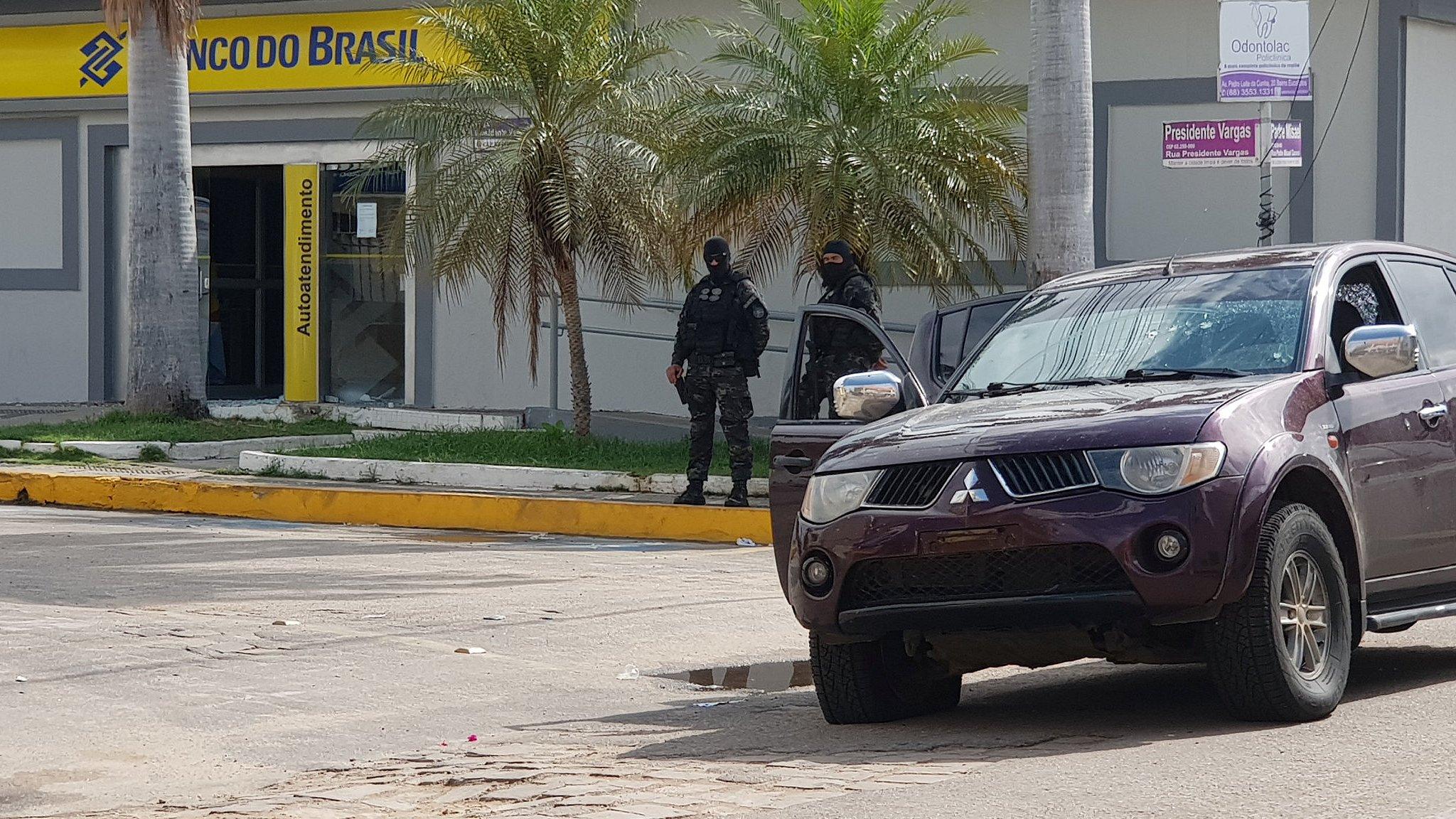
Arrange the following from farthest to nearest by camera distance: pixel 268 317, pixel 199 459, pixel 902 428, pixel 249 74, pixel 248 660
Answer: pixel 268 317
pixel 249 74
pixel 199 459
pixel 248 660
pixel 902 428

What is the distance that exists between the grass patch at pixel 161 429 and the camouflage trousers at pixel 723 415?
19.1ft

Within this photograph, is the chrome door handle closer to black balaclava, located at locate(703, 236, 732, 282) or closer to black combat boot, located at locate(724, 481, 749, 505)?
black combat boot, located at locate(724, 481, 749, 505)

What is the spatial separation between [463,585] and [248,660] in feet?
8.22

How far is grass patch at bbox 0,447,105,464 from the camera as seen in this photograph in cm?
1585

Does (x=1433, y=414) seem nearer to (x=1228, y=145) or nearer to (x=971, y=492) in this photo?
(x=971, y=492)

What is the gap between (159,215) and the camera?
17469mm

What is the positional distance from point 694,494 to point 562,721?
266 inches

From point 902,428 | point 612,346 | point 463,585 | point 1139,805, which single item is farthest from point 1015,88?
point 1139,805

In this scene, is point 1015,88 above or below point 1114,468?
above

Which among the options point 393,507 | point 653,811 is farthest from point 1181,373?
point 393,507

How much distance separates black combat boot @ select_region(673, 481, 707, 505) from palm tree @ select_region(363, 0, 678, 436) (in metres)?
3.16

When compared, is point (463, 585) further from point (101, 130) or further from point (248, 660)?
point (101, 130)

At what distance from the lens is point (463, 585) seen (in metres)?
10.0

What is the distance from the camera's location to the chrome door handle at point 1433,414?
6.48 metres
